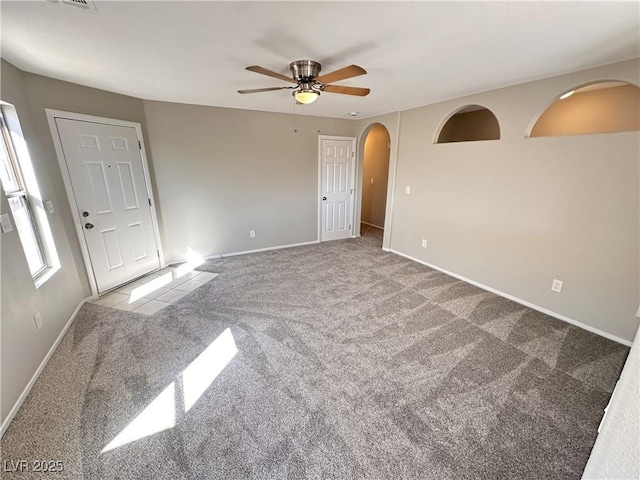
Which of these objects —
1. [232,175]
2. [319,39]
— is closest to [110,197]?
[232,175]

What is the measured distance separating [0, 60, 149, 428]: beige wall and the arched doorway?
452 centimetres

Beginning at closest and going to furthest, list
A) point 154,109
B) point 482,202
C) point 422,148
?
1. point 482,202
2. point 154,109
3. point 422,148

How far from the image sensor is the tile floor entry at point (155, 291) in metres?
2.90

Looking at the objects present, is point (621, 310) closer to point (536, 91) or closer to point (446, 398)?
point (446, 398)

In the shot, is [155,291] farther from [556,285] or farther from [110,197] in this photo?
[556,285]

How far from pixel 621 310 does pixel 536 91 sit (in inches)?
85.6

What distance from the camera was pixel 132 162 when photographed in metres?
3.33

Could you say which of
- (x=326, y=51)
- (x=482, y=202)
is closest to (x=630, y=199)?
(x=482, y=202)

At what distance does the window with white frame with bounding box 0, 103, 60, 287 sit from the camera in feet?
7.02

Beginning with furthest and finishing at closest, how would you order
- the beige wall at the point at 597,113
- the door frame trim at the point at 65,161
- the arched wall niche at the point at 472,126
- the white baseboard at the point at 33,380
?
the arched wall niche at the point at 472,126 → the beige wall at the point at 597,113 → the door frame trim at the point at 65,161 → the white baseboard at the point at 33,380

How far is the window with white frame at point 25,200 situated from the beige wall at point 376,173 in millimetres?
5366

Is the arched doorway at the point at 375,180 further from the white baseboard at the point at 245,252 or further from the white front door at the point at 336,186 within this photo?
the white baseboard at the point at 245,252

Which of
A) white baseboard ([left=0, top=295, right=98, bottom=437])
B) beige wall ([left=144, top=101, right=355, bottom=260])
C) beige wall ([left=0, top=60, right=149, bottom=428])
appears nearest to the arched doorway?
beige wall ([left=144, top=101, right=355, bottom=260])

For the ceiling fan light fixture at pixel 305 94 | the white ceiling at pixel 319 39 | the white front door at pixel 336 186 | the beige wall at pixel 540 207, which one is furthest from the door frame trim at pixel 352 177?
the ceiling fan light fixture at pixel 305 94
